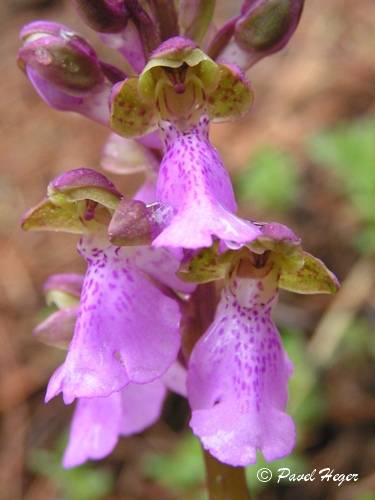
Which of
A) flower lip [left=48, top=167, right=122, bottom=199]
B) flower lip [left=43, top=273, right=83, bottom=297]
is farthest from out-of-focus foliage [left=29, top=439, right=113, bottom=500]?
flower lip [left=48, top=167, right=122, bottom=199]

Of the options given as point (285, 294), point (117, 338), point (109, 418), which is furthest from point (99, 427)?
point (285, 294)

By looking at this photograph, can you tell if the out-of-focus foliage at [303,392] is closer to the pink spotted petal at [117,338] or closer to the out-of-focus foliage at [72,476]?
the out-of-focus foliage at [72,476]

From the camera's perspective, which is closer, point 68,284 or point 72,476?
point 68,284

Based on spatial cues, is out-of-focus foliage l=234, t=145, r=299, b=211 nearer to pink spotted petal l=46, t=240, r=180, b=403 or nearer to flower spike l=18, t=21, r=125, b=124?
flower spike l=18, t=21, r=125, b=124

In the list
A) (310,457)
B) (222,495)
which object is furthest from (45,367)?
(222,495)

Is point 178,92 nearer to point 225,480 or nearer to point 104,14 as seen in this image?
point 104,14

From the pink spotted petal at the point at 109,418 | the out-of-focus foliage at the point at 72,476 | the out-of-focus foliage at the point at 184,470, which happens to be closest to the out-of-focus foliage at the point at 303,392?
the out-of-focus foliage at the point at 184,470
